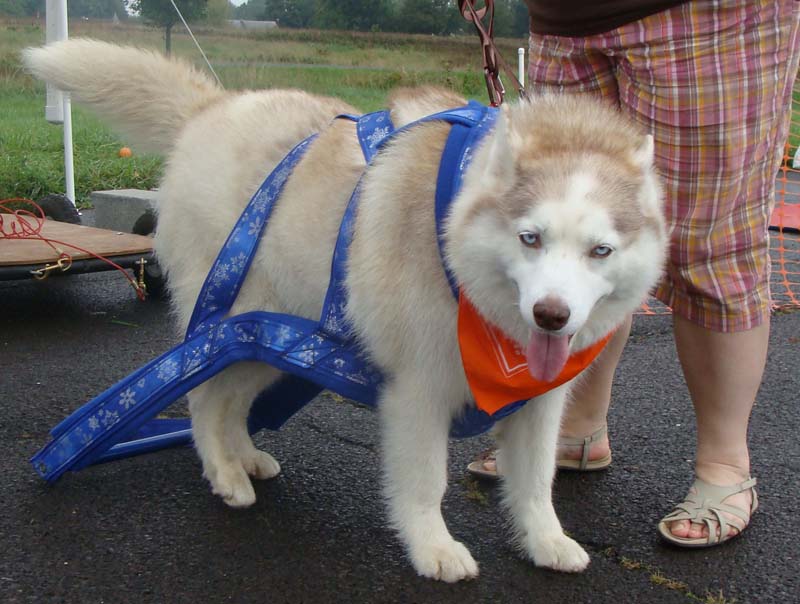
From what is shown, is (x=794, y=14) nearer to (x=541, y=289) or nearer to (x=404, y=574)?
(x=541, y=289)

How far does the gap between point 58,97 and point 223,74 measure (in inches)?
106

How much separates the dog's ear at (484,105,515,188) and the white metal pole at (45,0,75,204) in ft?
12.8

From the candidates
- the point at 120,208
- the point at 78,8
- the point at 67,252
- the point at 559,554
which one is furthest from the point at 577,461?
the point at 78,8

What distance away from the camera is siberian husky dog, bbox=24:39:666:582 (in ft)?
6.91

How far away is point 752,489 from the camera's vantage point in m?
2.88

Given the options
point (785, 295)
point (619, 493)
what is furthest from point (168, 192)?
point (785, 295)

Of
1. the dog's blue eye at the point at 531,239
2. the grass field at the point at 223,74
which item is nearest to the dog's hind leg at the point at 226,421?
the dog's blue eye at the point at 531,239

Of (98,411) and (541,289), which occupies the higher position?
(541,289)

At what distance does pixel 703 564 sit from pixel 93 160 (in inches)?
298

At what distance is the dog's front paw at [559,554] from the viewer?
101 inches

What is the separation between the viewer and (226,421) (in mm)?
3027

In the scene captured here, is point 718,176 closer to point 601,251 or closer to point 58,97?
point 601,251

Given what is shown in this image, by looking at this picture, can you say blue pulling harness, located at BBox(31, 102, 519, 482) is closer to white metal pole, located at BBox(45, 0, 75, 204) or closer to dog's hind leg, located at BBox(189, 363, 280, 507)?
dog's hind leg, located at BBox(189, 363, 280, 507)

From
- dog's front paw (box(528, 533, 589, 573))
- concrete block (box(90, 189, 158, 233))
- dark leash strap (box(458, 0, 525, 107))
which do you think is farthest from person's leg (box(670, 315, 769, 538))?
concrete block (box(90, 189, 158, 233))
